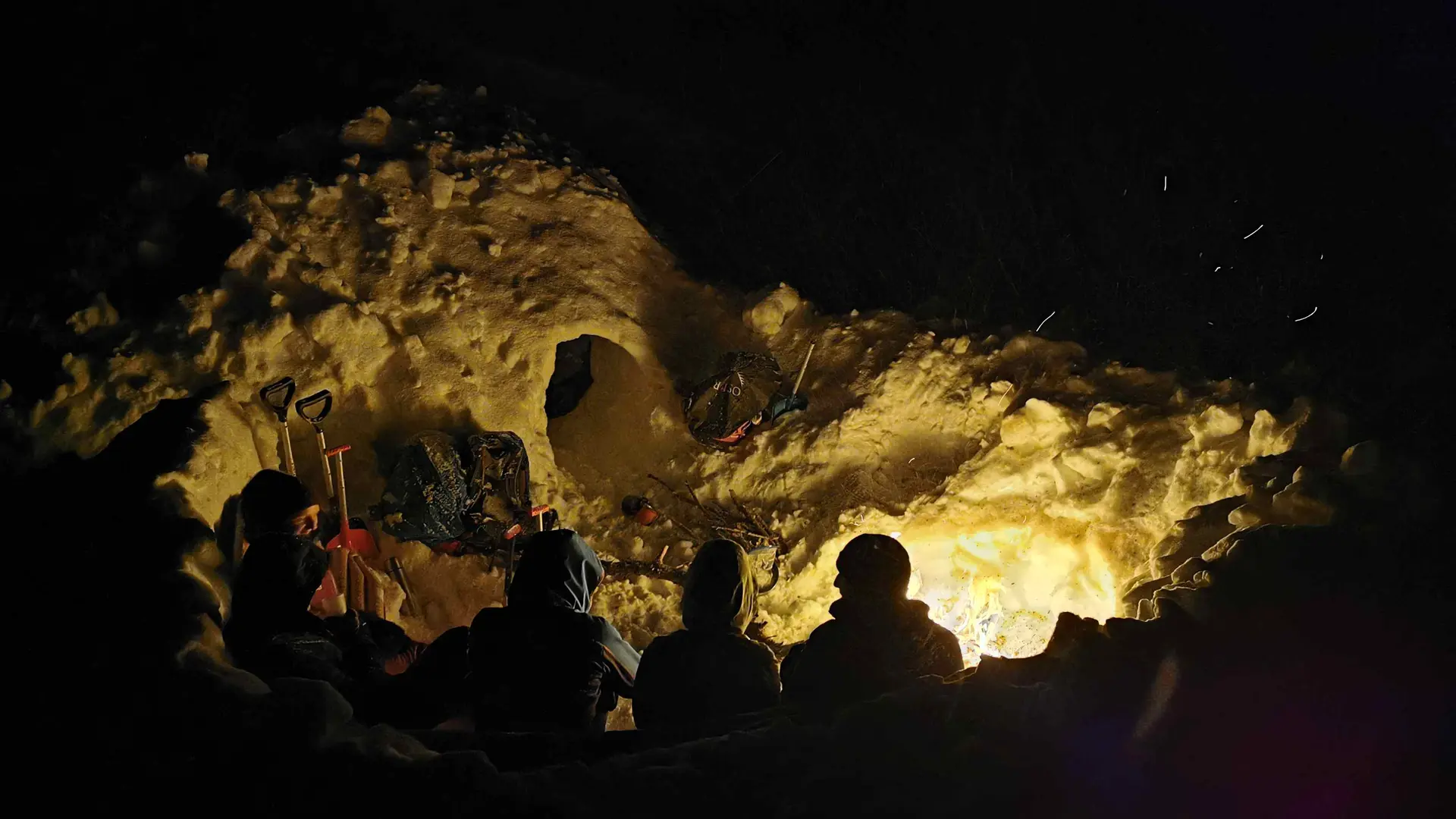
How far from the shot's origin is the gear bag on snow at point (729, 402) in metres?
6.57

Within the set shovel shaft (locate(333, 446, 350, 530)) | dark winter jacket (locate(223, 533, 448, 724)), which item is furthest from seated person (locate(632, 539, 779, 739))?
shovel shaft (locate(333, 446, 350, 530))

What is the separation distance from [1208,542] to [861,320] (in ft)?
10.1

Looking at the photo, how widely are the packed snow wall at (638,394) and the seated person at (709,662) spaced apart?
2.47 metres

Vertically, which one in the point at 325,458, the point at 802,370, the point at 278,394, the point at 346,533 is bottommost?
the point at 346,533

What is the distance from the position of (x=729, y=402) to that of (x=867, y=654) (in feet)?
10.0

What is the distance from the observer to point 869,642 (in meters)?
3.78

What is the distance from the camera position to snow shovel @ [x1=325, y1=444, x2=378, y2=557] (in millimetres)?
5293

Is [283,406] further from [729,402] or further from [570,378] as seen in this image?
[729,402]

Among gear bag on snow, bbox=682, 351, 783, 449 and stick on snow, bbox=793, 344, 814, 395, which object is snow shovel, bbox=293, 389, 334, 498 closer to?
gear bag on snow, bbox=682, 351, 783, 449

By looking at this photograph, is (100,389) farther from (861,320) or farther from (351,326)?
(861,320)

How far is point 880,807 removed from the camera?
112 inches

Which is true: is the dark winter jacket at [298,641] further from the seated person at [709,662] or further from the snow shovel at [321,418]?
the snow shovel at [321,418]

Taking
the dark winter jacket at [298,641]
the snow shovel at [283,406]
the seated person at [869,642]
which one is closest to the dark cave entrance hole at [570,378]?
the snow shovel at [283,406]

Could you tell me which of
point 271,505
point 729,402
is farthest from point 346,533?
point 729,402
